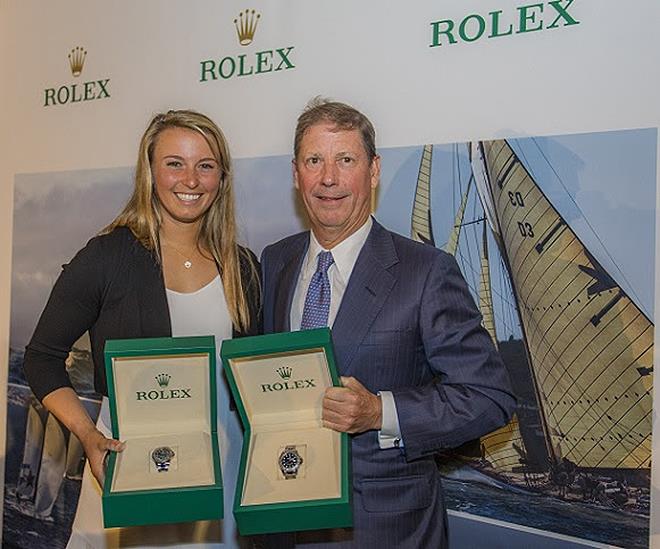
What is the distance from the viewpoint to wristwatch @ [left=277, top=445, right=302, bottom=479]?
206cm

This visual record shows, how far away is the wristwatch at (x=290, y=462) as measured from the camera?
2.06 meters

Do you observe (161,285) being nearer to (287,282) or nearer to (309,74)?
(287,282)

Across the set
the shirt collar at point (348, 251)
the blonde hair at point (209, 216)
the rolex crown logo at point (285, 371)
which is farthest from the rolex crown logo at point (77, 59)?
the rolex crown logo at point (285, 371)

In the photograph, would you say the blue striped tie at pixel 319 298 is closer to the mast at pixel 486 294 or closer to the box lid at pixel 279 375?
the box lid at pixel 279 375

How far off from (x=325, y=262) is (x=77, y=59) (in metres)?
1.60

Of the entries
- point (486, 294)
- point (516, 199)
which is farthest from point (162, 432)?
point (516, 199)

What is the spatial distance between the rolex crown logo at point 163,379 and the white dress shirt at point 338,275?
1.11 ft

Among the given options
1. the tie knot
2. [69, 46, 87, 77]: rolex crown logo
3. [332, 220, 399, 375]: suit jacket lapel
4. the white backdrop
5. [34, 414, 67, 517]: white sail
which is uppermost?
[69, 46, 87, 77]: rolex crown logo

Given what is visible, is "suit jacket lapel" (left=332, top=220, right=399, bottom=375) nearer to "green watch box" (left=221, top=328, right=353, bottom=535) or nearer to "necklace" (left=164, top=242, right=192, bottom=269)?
"green watch box" (left=221, top=328, right=353, bottom=535)

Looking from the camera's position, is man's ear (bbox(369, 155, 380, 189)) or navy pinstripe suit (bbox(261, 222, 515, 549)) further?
man's ear (bbox(369, 155, 380, 189))

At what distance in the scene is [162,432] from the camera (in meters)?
2.24

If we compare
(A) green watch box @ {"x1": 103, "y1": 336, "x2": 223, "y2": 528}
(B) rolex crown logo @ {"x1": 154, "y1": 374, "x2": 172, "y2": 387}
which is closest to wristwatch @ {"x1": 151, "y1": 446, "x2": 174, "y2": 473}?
(A) green watch box @ {"x1": 103, "y1": 336, "x2": 223, "y2": 528}

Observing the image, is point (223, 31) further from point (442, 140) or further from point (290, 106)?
point (442, 140)

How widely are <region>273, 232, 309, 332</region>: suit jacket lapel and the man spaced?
0.08m
